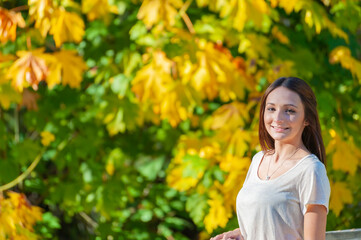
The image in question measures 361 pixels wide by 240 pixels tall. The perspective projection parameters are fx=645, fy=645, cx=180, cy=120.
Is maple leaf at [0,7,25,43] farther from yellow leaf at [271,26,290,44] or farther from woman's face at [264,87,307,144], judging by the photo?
woman's face at [264,87,307,144]

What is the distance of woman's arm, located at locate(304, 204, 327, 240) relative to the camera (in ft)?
5.25

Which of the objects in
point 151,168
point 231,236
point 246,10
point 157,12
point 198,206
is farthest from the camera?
point 151,168

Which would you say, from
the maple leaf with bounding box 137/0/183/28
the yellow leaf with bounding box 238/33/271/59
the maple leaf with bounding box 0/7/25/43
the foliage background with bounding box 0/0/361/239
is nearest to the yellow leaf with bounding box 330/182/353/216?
the foliage background with bounding box 0/0/361/239

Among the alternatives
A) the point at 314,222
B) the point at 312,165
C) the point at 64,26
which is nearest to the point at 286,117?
the point at 312,165

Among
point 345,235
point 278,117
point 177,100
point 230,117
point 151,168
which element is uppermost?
point 278,117

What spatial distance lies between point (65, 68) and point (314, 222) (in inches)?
89.8

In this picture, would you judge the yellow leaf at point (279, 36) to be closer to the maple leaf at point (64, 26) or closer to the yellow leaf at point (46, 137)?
the maple leaf at point (64, 26)

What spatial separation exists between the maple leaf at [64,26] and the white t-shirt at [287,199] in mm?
1992

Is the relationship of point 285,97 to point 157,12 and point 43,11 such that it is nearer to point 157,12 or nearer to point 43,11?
point 157,12

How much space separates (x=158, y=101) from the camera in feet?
11.5

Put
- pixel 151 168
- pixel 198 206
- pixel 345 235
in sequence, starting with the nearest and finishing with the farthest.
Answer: pixel 345 235 < pixel 198 206 < pixel 151 168

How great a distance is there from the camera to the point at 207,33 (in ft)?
12.3

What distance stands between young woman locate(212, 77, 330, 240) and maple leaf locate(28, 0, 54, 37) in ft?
6.04

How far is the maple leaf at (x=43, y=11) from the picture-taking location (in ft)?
10.9
